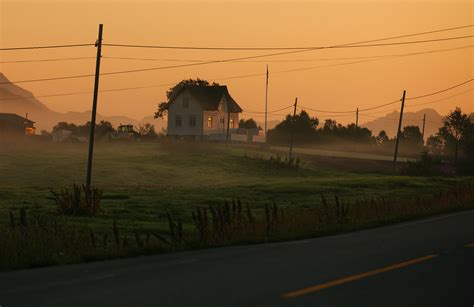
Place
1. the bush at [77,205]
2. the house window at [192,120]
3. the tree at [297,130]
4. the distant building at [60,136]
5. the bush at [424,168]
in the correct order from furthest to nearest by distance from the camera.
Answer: the tree at [297,130] < the distant building at [60,136] < the house window at [192,120] < the bush at [424,168] < the bush at [77,205]

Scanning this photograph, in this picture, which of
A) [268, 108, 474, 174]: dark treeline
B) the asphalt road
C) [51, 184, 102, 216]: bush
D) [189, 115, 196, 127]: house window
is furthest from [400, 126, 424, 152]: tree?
the asphalt road

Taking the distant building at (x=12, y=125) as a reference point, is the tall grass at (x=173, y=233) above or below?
below

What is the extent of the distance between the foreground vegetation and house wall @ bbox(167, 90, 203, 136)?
7330 millimetres

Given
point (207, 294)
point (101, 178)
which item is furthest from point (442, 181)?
point (207, 294)

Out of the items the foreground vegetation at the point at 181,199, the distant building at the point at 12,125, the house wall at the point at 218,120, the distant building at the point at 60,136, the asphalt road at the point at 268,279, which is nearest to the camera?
the asphalt road at the point at 268,279

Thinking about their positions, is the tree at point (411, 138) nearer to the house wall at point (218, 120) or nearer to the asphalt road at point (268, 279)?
the house wall at point (218, 120)

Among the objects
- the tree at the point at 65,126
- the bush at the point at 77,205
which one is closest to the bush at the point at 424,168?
the bush at the point at 77,205

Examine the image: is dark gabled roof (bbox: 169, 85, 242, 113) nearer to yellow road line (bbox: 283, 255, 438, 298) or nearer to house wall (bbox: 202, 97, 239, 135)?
house wall (bbox: 202, 97, 239, 135)

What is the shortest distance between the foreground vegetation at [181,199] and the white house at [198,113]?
24.8ft

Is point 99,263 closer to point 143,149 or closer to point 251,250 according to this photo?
point 251,250

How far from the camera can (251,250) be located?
13297 mm

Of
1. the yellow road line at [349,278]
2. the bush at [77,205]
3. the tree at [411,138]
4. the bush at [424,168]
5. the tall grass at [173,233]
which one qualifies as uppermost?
the tree at [411,138]

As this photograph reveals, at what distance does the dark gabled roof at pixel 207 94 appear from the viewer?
92875mm

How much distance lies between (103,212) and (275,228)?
1078cm
